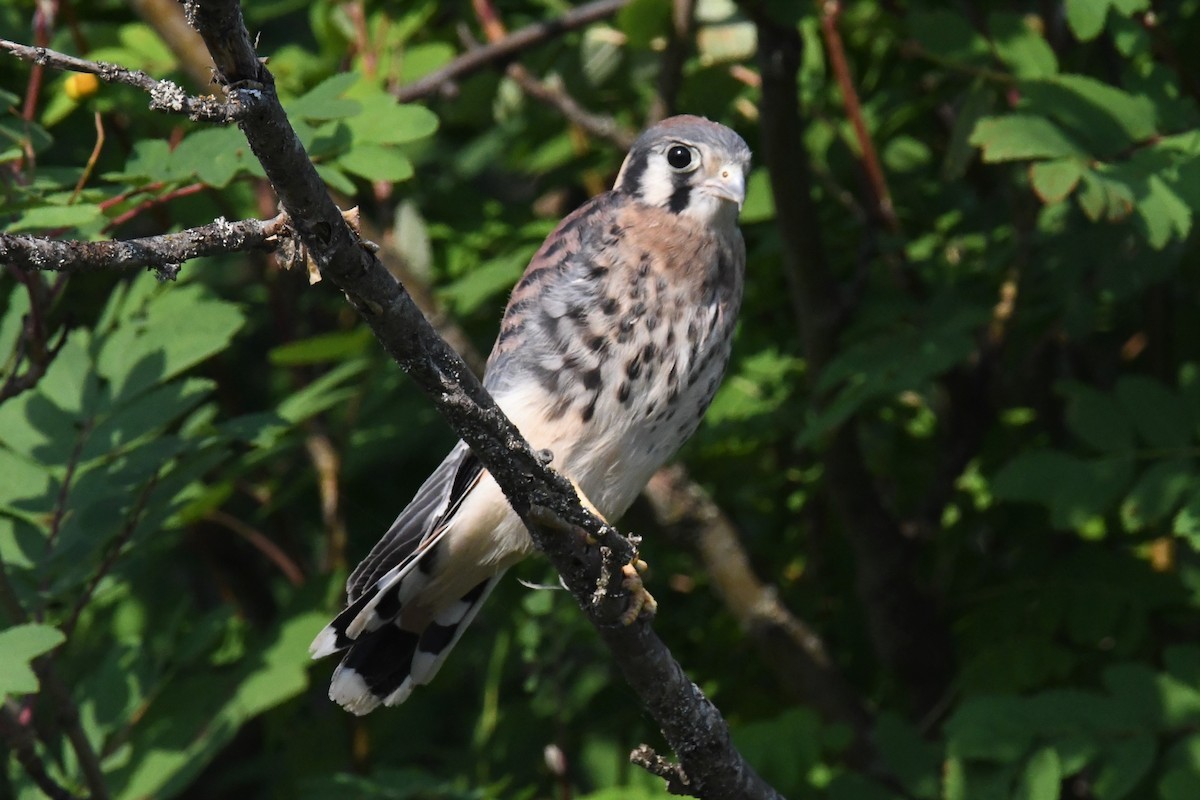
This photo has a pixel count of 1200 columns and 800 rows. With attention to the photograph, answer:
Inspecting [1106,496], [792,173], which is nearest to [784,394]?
[792,173]

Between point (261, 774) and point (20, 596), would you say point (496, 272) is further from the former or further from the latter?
point (261, 774)

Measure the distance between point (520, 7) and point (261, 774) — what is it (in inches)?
85.6

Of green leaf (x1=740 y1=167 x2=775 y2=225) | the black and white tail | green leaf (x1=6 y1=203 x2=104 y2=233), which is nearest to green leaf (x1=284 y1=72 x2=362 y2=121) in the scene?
green leaf (x1=6 y1=203 x2=104 y2=233)

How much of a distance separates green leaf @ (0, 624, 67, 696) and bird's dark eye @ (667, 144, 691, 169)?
1.47 meters

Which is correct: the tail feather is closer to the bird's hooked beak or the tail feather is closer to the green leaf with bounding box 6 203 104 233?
the green leaf with bounding box 6 203 104 233

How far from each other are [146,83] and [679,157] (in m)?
1.76

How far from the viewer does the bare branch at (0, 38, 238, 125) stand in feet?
4.15

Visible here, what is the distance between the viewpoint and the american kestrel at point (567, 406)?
2621mm

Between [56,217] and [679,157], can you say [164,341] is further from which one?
[679,157]

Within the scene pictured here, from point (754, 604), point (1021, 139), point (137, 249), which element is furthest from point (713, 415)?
point (137, 249)

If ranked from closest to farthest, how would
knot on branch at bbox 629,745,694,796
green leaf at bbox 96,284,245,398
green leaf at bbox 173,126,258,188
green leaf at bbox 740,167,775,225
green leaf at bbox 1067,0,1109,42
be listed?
knot on branch at bbox 629,745,694,796 → green leaf at bbox 173,126,258,188 → green leaf at bbox 1067,0,1109,42 → green leaf at bbox 96,284,245,398 → green leaf at bbox 740,167,775,225

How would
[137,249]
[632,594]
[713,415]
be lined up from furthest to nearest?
[713,415], [632,594], [137,249]

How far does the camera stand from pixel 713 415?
11.6 feet

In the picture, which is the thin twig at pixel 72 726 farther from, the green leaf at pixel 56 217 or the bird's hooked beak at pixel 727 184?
the bird's hooked beak at pixel 727 184
